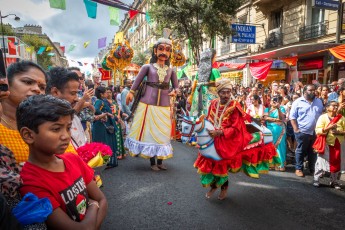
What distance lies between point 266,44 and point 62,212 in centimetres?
1805

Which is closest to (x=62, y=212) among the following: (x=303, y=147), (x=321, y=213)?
(x=321, y=213)

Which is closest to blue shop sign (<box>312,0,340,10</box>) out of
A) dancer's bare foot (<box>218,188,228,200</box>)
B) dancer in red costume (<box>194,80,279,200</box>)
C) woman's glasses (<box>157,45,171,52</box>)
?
woman's glasses (<box>157,45,171,52</box>)

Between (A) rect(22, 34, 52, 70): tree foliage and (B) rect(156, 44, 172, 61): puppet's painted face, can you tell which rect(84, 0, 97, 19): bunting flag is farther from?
(A) rect(22, 34, 52, 70): tree foliage

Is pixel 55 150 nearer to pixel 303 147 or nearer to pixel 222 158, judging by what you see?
pixel 222 158

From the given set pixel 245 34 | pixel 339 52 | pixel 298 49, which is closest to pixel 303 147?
pixel 339 52

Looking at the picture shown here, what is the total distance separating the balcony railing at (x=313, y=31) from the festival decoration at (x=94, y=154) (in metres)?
14.0

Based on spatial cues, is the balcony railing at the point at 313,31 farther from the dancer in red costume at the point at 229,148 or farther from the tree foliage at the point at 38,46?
the tree foliage at the point at 38,46

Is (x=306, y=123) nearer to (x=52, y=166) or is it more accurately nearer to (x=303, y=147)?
(x=303, y=147)

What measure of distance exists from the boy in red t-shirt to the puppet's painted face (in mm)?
3912

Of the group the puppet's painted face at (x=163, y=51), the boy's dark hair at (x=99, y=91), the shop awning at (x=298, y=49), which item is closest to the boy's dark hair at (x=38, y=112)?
the puppet's painted face at (x=163, y=51)

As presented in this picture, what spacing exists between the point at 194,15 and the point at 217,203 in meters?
13.1

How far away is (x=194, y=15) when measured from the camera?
49.2 ft

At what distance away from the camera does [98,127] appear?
18.5 ft

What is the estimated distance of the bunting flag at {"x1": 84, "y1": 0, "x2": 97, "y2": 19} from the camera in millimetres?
6724
